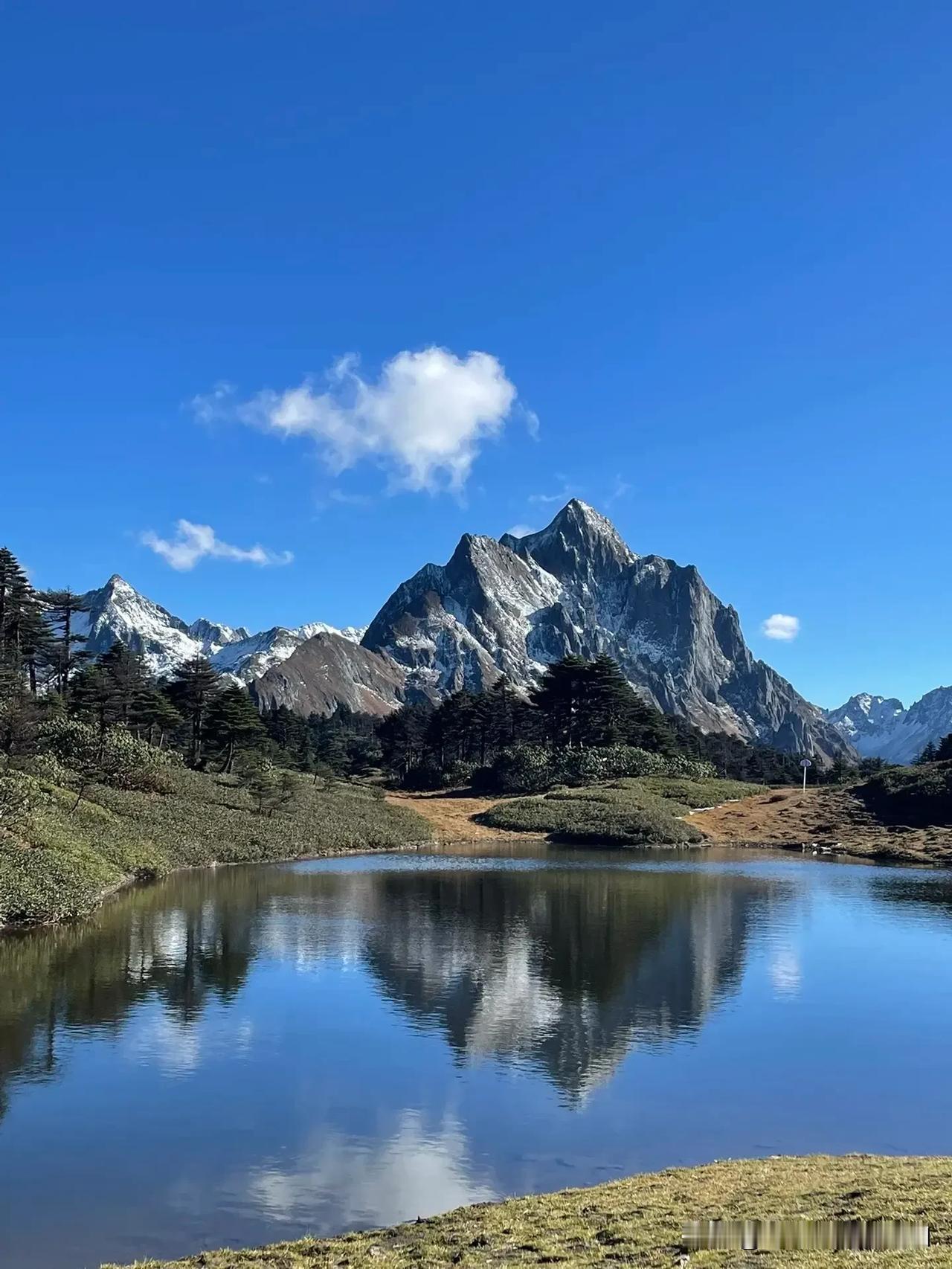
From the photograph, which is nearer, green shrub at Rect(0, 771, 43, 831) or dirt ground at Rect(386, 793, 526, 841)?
green shrub at Rect(0, 771, 43, 831)

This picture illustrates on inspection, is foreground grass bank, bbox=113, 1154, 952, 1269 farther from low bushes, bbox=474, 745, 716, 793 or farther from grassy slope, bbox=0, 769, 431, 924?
low bushes, bbox=474, 745, 716, 793

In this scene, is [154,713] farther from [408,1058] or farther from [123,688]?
[408,1058]

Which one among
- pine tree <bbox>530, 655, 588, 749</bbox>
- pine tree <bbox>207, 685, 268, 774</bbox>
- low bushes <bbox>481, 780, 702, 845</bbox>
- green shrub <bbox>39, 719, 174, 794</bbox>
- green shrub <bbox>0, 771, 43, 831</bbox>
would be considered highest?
pine tree <bbox>530, 655, 588, 749</bbox>

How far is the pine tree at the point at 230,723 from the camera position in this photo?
76.2 metres

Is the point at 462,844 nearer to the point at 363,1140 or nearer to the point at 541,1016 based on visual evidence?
the point at 541,1016

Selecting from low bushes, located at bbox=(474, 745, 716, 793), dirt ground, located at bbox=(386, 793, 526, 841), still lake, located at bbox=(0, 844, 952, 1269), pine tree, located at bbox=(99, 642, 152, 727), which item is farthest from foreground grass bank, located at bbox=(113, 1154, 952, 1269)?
low bushes, located at bbox=(474, 745, 716, 793)

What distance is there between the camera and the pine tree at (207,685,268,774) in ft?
250

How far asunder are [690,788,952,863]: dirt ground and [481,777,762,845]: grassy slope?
109 inches

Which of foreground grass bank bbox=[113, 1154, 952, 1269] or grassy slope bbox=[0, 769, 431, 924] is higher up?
grassy slope bbox=[0, 769, 431, 924]

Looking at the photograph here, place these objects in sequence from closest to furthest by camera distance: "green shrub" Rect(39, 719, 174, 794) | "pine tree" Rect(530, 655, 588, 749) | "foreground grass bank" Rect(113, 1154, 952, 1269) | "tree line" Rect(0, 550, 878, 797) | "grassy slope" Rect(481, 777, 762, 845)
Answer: "foreground grass bank" Rect(113, 1154, 952, 1269) < "green shrub" Rect(39, 719, 174, 794) < "tree line" Rect(0, 550, 878, 797) < "grassy slope" Rect(481, 777, 762, 845) < "pine tree" Rect(530, 655, 588, 749)

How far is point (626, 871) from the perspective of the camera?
53.9 metres

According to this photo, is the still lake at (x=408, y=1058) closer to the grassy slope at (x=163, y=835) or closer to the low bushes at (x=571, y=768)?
the grassy slope at (x=163, y=835)

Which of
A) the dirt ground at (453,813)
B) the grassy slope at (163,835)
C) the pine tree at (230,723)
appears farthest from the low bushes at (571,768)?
the pine tree at (230,723)

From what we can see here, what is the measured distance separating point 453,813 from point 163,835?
1385 inches
